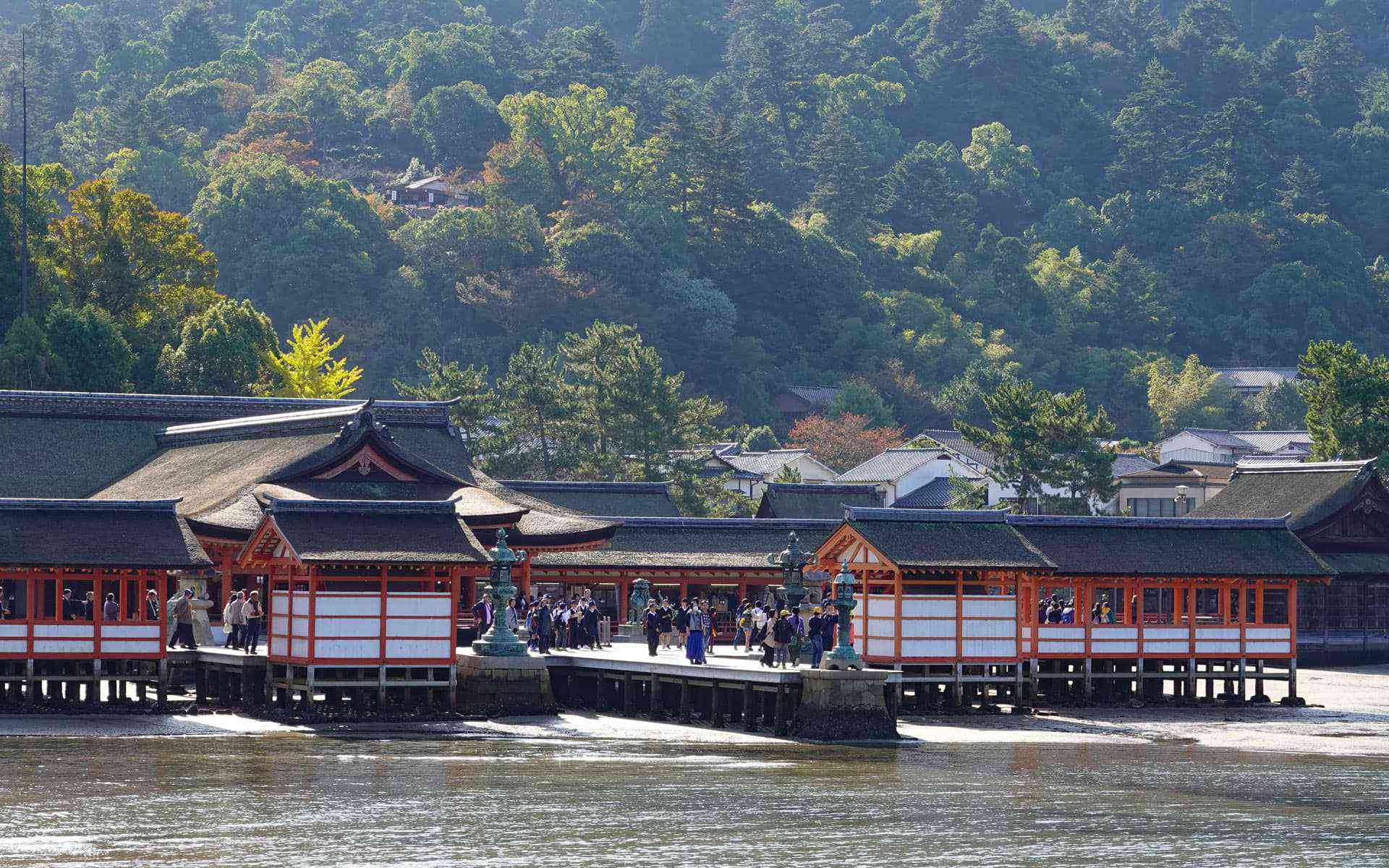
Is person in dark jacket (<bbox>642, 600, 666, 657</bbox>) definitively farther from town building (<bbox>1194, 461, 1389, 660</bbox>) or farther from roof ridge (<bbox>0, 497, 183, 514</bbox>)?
town building (<bbox>1194, 461, 1389, 660</bbox>)

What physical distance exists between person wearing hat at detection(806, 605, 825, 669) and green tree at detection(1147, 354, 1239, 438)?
97.9 m

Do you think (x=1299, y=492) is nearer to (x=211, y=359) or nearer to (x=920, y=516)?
(x=920, y=516)

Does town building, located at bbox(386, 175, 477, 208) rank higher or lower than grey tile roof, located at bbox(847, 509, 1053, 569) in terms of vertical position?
higher

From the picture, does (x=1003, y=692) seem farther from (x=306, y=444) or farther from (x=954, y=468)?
(x=954, y=468)

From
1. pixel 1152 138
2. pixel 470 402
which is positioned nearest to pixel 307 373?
pixel 470 402

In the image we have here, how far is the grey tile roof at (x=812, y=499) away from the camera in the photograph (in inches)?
3004

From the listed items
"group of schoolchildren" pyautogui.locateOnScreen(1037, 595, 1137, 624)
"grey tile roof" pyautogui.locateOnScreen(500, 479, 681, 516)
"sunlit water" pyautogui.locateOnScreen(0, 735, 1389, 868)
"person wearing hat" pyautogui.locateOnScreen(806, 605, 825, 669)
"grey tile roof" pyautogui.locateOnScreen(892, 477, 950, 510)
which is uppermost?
"grey tile roof" pyautogui.locateOnScreen(892, 477, 950, 510)

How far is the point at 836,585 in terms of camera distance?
142ft

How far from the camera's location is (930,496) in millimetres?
107375

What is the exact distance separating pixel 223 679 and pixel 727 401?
292 feet

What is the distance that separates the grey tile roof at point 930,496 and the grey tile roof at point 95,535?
61.2m

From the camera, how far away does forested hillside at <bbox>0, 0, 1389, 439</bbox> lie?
130625mm

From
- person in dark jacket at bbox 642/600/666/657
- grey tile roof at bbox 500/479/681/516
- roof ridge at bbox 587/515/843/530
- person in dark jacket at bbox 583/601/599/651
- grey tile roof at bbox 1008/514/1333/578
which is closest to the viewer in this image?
person in dark jacket at bbox 642/600/666/657

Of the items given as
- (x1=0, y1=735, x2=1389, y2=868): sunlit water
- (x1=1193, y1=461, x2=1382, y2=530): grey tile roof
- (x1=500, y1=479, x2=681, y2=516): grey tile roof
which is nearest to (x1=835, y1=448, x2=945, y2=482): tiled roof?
(x1=1193, y1=461, x2=1382, y2=530): grey tile roof
